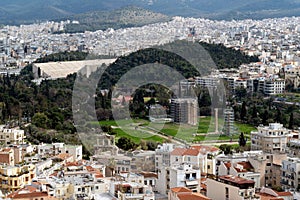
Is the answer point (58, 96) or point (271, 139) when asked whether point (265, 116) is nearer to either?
point (271, 139)

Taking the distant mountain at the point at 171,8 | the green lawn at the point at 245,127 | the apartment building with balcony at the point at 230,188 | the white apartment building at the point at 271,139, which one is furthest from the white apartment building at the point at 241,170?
the distant mountain at the point at 171,8

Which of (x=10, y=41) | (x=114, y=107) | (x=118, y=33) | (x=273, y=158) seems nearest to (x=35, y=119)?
(x=114, y=107)

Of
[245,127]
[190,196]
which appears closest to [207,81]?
[245,127]

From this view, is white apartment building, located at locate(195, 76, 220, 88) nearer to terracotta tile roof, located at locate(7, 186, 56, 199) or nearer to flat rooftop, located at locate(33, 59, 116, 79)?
flat rooftop, located at locate(33, 59, 116, 79)

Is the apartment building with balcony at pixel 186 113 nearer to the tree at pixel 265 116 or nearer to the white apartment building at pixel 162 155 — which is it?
the tree at pixel 265 116

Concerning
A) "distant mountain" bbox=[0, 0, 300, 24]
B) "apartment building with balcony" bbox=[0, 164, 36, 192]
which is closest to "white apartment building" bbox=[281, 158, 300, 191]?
"apartment building with balcony" bbox=[0, 164, 36, 192]
